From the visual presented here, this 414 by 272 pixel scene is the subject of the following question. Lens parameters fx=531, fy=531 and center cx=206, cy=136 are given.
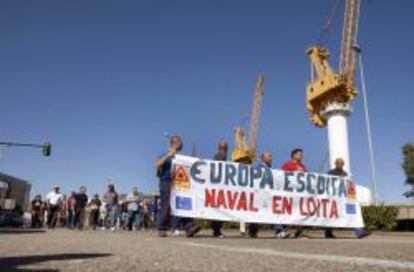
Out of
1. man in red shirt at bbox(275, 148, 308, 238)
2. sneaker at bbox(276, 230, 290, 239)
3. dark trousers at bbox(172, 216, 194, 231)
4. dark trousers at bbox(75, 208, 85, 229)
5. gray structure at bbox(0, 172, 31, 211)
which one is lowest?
sneaker at bbox(276, 230, 290, 239)

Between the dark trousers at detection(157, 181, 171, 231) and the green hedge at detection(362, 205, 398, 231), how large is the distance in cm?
1401

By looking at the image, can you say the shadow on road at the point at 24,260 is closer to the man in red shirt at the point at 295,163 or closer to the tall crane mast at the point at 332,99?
the man in red shirt at the point at 295,163

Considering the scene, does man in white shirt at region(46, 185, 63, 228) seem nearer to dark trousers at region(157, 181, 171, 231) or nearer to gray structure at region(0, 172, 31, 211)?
dark trousers at region(157, 181, 171, 231)

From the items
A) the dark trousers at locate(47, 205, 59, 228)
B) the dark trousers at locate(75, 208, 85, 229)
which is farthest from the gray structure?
the dark trousers at locate(75, 208, 85, 229)

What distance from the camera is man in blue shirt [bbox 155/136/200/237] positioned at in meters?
9.82

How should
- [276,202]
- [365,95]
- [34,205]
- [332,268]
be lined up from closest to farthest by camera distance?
[332,268] → [276,202] → [34,205] → [365,95]

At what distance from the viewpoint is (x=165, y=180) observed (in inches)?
392

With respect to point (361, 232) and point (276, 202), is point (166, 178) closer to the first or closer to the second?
point (276, 202)

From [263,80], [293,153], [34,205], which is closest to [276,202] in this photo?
[293,153]

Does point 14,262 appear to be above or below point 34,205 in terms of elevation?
below

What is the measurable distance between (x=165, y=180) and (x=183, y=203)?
2.04ft

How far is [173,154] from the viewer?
32.6ft

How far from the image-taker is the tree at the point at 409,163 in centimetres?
6856

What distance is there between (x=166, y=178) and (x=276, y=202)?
2.57 m
